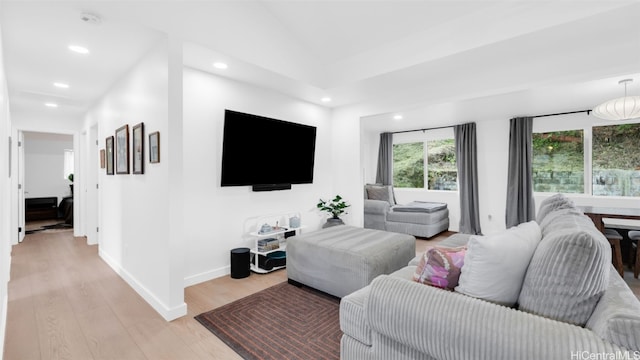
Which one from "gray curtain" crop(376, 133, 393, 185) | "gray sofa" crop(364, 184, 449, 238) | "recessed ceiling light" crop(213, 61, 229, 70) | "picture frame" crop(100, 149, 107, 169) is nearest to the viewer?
"recessed ceiling light" crop(213, 61, 229, 70)

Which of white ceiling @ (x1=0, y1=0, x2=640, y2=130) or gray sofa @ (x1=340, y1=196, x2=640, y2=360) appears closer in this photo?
gray sofa @ (x1=340, y1=196, x2=640, y2=360)

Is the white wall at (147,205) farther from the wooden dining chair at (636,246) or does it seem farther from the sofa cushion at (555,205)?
the wooden dining chair at (636,246)

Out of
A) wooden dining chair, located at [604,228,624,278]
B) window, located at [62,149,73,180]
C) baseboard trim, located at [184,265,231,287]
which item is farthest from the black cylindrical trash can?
window, located at [62,149,73,180]

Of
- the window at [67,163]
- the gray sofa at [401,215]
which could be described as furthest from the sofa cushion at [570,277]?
the window at [67,163]

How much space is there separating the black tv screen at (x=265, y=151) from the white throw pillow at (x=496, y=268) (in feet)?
8.95

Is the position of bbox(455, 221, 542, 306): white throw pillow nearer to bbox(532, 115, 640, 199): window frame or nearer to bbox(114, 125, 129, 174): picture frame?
bbox(114, 125, 129, 174): picture frame

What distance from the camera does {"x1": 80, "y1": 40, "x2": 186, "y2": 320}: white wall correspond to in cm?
243

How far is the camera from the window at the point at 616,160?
466 cm

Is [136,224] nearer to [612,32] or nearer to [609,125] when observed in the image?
[612,32]

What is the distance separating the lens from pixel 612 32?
8.05 feet

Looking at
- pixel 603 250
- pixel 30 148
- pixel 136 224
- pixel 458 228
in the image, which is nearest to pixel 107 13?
pixel 136 224

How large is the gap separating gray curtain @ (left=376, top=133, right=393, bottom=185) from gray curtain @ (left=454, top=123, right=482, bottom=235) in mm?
1626

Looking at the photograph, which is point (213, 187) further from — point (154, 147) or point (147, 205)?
point (154, 147)

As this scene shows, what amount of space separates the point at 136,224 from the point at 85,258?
196cm
